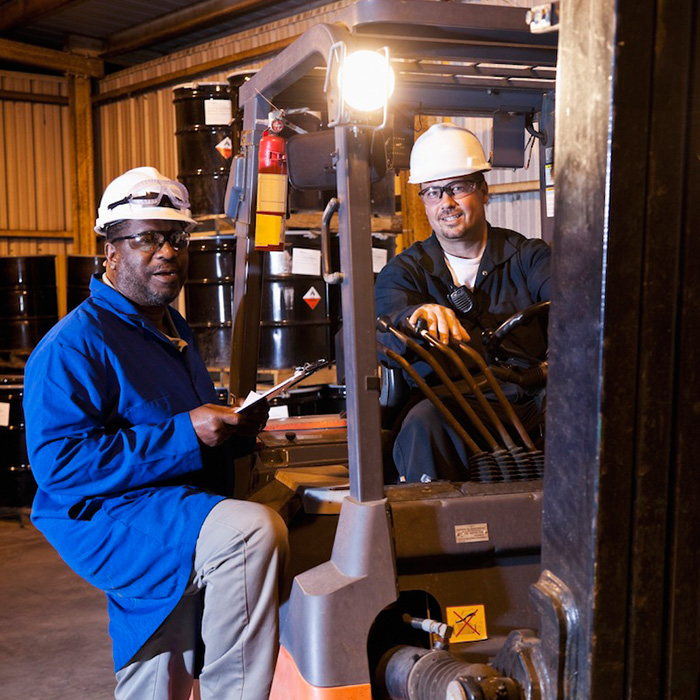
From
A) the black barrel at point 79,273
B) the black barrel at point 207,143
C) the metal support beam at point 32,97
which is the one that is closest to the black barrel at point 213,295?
the black barrel at point 207,143

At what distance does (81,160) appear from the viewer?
41.5 feet

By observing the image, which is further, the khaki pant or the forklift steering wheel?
the forklift steering wheel

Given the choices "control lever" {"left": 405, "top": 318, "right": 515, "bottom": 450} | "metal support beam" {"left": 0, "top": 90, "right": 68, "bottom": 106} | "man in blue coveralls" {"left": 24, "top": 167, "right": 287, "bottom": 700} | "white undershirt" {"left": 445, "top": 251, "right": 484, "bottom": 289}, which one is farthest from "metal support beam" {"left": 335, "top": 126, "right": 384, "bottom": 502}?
"metal support beam" {"left": 0, "top": 90, "right": 68, "bottom": 106}

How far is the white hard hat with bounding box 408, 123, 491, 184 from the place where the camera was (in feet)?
11.7

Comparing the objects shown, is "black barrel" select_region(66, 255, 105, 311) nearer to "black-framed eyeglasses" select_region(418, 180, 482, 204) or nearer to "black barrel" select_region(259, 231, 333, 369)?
"black barrel" select_region(259, 231, 333, 369)

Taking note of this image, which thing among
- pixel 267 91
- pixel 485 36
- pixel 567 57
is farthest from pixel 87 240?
pixel 567 57

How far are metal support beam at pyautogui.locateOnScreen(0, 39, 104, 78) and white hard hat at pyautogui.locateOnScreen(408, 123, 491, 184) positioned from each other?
963cm

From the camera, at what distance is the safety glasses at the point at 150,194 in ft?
10.6

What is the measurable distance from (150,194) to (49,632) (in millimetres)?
3071

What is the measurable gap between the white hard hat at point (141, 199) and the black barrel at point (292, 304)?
3.79m

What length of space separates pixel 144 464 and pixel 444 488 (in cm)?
90

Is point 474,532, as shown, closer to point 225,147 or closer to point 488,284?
point 488,284

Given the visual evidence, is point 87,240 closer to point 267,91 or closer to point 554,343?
point 267,91

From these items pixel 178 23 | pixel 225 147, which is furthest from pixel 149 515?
pixel 178 23
